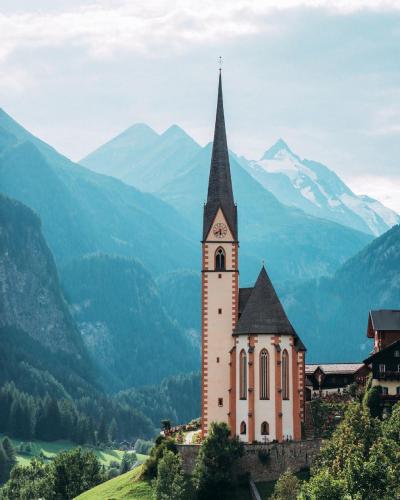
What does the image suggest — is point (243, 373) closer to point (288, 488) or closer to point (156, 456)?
point (156, 456)

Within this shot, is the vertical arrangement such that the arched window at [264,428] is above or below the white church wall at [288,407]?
below

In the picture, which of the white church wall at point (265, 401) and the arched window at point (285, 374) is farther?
the arched window at point (285, 374)

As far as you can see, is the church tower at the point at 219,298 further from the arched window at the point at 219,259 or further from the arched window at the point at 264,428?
the arched window at the point at 264,428

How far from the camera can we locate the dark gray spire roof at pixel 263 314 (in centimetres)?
12900

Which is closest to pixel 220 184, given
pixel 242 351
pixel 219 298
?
pixel 219 298

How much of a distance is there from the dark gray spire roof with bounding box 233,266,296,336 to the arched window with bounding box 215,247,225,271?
655 cm

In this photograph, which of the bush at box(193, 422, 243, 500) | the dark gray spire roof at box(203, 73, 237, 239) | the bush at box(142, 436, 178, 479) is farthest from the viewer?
the dark gray spire roof at box(203, 73, 237, 239)

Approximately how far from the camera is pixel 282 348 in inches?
5074

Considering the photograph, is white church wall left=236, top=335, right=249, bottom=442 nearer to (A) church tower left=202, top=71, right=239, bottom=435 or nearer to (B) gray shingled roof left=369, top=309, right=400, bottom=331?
(A) church tower left=202, top=71, right=239, bottom=435

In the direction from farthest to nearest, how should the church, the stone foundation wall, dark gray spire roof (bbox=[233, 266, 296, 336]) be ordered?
dark gray spire roof (bbox=[233, 266, 296, 336]) → the church → the stone foundation wall

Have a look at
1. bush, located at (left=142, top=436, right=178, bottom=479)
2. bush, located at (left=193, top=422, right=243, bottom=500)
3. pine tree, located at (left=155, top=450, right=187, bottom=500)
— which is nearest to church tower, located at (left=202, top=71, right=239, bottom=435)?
bush, located at (left=142, top=436, right=178, bottom=479)

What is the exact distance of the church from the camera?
417ft

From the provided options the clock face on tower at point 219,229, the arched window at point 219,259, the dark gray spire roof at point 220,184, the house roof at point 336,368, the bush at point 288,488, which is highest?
the dark gray spire roof at point 220,184

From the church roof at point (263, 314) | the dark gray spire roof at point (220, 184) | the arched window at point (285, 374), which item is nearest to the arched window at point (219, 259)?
the dark gray spire roof at point (220, 184)
